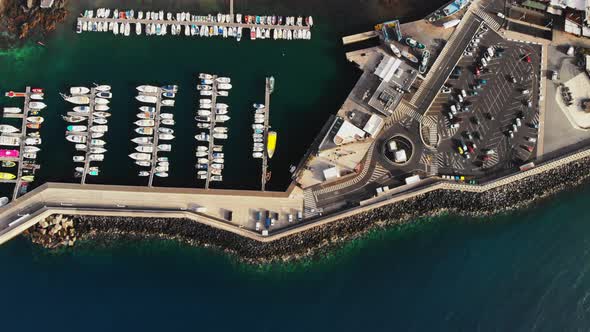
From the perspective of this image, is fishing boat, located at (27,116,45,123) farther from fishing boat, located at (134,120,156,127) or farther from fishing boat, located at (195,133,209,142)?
fishing boat, located at (195,133,209,142)

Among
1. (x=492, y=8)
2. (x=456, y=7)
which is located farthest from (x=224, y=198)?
(x=492, y=8)

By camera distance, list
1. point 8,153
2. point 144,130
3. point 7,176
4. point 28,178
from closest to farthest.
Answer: point 7,176
point 28,178
point 8,153
point 144,130

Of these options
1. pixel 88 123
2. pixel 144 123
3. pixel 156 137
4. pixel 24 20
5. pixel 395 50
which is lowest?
pixel 156 137

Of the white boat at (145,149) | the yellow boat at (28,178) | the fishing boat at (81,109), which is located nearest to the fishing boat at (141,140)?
the white boat at (145,149)

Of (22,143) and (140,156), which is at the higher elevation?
(22,143)

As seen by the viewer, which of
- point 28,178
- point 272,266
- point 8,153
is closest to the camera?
point 28,178

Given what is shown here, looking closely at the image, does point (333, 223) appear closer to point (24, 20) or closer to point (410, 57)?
point (410, 57)

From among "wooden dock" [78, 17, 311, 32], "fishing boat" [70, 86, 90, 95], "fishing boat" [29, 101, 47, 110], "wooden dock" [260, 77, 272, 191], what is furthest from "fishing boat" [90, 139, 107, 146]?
"wooden dock" [260, 77, 272, 191]

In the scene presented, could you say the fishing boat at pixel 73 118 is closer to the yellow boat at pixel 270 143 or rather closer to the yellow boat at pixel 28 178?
the yellow boat at pixel 28 178

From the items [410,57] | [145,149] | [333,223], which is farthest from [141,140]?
[410,57]

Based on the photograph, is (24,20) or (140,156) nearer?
(140,156)
